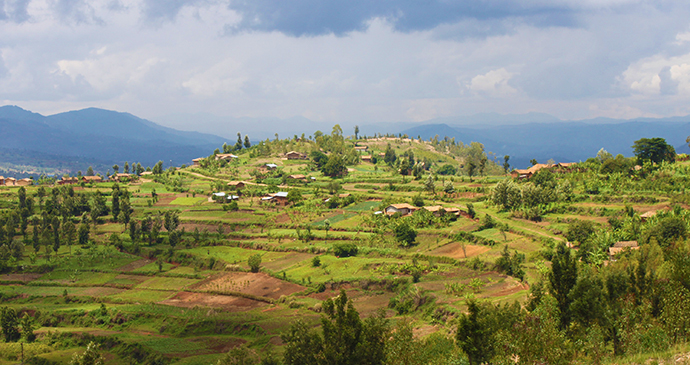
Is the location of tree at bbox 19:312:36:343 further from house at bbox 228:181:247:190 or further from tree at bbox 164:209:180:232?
house at bbox 228:181:247:190

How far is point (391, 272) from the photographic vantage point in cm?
5153

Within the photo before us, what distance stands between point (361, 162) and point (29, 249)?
89.6 meters

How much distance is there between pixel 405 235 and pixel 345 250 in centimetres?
859

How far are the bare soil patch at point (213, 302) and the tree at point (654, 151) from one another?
6774cm

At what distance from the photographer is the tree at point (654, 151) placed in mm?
74562

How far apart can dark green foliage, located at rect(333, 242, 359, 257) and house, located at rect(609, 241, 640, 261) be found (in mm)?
29904

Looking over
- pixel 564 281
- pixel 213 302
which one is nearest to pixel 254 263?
pixel 213 302

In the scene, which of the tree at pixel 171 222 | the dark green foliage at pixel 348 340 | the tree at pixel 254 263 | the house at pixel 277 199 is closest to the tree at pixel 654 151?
the house at pixel 277 199

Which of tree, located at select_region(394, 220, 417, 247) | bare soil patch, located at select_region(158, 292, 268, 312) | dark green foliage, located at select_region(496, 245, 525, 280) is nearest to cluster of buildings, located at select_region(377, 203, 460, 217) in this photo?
tree, located at select_region(394, 220, 417, 247)

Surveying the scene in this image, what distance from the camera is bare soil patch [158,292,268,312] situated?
4791 centimetres

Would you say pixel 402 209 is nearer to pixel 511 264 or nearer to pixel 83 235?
pixel 511 264

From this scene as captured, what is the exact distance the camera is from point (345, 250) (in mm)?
59594

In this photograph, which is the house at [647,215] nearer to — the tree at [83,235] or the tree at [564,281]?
the tree at [564,281]

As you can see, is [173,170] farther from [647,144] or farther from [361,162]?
[647,144]
